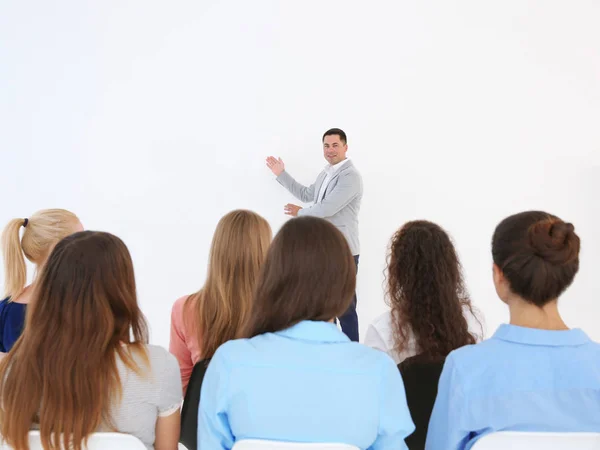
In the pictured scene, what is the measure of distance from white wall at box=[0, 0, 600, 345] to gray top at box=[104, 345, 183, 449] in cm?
286

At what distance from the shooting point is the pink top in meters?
1.91

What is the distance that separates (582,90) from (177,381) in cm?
388

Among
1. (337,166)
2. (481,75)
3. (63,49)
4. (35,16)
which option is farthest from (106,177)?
(481,75)

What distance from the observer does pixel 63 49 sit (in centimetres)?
411

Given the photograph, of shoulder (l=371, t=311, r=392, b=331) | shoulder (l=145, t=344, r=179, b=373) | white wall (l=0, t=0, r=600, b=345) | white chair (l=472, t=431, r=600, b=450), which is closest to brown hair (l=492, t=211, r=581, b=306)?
white chair (l=472, t=431, r=600, b=450)

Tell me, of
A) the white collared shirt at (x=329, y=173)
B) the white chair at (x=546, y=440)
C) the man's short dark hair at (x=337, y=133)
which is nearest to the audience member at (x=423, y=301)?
the white chair at (x=546, y=440)

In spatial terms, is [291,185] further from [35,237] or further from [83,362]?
[83,362]

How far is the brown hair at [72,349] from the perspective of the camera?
3.91 ft

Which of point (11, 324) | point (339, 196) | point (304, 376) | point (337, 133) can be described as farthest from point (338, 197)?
point (304, 376)

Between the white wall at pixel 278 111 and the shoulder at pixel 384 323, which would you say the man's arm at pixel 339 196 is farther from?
the shoulder at pixel 384 323

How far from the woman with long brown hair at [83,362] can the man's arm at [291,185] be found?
2.75 meters

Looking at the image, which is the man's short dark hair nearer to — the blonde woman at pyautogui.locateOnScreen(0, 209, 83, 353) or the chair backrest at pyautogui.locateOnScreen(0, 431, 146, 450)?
the blonde woman at pyautogui.locateOnScreen(0, 209, 83, 353)

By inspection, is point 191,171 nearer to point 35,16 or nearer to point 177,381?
point 35,16

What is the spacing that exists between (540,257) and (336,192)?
2.56 meters
